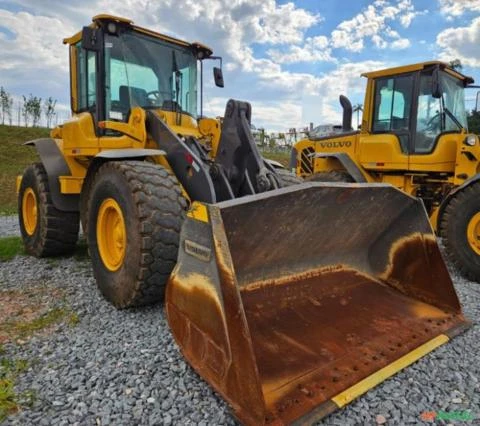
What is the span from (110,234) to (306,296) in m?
1.91

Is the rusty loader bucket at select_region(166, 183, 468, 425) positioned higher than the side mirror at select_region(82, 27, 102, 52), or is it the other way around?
the side mirror at select_region(82, 27, 102, 52)

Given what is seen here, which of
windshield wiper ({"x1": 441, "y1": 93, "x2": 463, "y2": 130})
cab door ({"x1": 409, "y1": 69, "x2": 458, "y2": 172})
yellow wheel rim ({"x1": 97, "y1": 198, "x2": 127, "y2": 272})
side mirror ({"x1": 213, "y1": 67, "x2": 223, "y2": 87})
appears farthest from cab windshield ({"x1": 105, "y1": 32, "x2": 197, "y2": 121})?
windshield wiper ({"x1": 441, "y1": 93, "x2": 463, "y2": 130})

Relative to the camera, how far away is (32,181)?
18.2ft

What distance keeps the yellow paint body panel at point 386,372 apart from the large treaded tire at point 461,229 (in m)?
2.25

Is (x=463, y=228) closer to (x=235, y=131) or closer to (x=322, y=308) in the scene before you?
(x=322, y=308)

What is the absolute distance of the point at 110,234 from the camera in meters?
3.85

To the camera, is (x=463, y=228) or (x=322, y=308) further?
(x=463, y=228)

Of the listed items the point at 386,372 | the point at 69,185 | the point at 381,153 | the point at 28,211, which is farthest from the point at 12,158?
the point at 386,372

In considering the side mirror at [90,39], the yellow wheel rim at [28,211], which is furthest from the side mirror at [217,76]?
the yellow wheel rim at [28,211]

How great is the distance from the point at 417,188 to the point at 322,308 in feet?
13.5

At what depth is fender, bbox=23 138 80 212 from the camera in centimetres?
503

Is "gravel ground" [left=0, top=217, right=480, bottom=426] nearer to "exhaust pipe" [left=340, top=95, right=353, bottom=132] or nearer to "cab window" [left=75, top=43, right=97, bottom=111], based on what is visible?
"cab window" [left=75, top=43, right=97, bottom=111]

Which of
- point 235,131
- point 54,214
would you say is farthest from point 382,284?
point 54,214

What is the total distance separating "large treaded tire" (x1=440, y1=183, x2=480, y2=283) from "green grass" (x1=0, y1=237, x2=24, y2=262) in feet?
18.5
